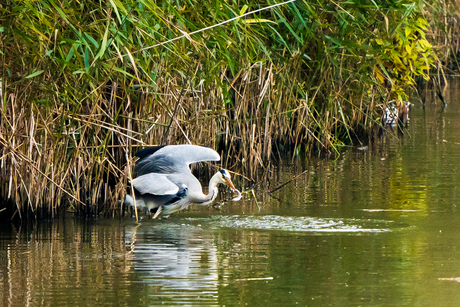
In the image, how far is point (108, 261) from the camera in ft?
18.0

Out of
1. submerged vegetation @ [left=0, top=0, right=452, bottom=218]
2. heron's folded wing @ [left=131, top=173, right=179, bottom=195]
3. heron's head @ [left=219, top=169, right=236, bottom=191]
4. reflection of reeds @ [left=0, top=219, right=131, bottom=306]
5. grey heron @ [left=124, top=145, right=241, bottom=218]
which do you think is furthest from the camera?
heron's head @ [left=219, top=169, right=236, bottom=191]

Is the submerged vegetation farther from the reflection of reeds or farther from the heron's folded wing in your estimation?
the reflection of reeds

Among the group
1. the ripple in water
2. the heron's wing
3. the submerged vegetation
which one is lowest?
the ripple in water

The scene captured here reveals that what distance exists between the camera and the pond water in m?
4.64

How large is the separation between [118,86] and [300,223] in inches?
70.5

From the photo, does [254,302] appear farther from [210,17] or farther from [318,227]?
[210,17]

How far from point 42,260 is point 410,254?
2359mm

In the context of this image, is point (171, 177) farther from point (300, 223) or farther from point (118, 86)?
point (300, 223)

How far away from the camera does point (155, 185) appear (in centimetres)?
654

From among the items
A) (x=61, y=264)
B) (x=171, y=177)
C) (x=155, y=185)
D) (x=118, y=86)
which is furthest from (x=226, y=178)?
(x=61, y=264)

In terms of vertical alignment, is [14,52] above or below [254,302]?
above

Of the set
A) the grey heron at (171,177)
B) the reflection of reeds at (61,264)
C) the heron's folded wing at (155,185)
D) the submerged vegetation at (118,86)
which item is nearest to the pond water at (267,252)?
the reflection of reeds at (61,264)

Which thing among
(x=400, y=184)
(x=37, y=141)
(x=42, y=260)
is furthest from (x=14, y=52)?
(x=400, y=184)

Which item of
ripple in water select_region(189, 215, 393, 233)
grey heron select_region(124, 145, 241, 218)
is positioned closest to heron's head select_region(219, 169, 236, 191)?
grey heron select_region(124, 145, 241, 218)
